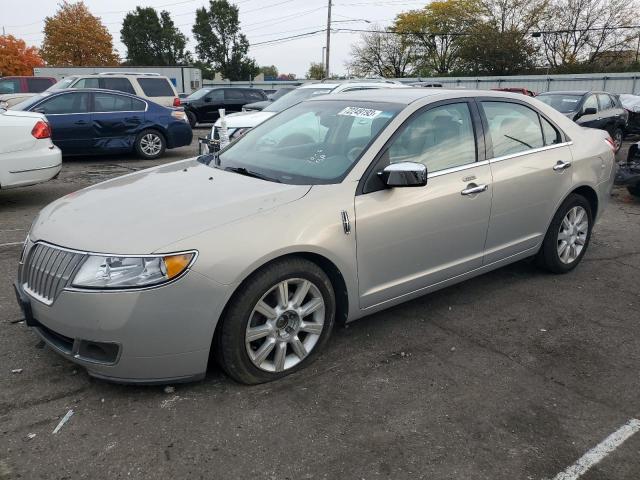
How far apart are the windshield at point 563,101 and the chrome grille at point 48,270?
12.1m

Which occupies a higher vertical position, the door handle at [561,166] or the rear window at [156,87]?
the rear window at [156,87]

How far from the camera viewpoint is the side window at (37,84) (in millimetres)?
20203

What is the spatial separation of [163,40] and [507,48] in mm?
45969

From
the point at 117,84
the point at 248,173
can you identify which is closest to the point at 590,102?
the point at 117,84

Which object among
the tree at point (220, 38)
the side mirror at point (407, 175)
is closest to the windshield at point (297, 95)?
the side mirror at point (407, 175)

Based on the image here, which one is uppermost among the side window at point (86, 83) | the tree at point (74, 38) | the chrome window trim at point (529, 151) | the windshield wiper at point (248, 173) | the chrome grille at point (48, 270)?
the tree at point (74, 38)

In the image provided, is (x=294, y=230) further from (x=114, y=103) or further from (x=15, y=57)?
(x=15, y=57)

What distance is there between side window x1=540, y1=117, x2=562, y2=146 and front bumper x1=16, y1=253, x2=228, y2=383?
3.17 metres

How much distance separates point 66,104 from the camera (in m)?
10.3

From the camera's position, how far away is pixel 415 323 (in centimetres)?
392

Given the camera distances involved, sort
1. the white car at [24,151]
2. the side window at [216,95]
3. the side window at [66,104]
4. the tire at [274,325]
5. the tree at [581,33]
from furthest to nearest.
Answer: the tree at [581,33] < the side window at [216,95] < the side window at [66,104] < the white car at [24,151] < the tire at [274,325]

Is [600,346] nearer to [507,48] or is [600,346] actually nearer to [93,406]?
[93,406]

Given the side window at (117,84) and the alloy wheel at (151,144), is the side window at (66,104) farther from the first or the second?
the side window at (117,84)

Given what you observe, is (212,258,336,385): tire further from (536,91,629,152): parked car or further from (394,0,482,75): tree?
(394,0,482,75): tree
